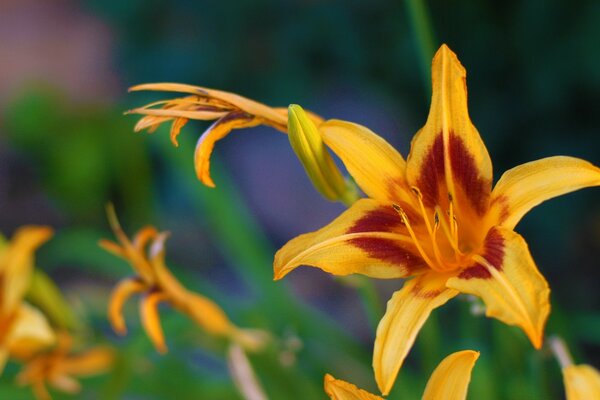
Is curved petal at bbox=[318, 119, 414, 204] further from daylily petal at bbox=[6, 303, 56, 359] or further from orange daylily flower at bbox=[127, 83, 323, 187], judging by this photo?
daylily petal at bbox=[6, 303, 56, 359]

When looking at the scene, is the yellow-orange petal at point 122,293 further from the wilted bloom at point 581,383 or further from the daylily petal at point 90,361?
the wilted bloom at point 581,383

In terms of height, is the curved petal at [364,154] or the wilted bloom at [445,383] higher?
the curved petal at [364,154]

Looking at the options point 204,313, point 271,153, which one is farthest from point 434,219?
point 271,153

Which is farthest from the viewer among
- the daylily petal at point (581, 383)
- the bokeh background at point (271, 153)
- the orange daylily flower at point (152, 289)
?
the bokeh background at point (271, 153)

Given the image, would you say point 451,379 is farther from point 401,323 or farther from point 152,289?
point 152,289

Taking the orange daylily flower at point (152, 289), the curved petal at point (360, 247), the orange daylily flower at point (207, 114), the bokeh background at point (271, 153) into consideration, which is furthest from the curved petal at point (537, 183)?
the bokeh background at point (271, 153)

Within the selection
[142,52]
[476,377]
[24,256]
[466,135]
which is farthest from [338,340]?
[142,52]
